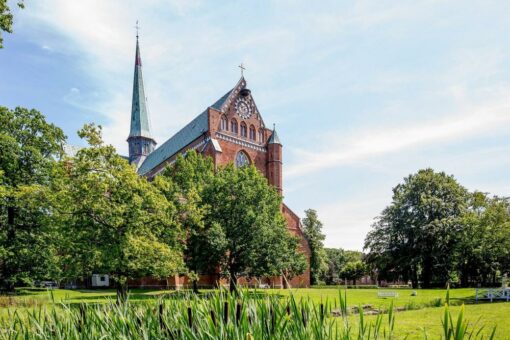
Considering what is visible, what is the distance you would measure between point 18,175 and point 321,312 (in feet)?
84.7

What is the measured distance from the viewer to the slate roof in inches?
1506

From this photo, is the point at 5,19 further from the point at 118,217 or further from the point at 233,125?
the point at 233,125

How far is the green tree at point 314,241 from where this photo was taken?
46272 millimetres

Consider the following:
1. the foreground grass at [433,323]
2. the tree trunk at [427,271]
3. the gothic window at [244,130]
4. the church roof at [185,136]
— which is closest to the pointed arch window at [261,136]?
the gothic window at [244,130]

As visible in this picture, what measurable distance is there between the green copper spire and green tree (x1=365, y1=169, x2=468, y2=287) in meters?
37.6

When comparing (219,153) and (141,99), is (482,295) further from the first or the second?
(141,99)

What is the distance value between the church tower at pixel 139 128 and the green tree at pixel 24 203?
31.7 meters

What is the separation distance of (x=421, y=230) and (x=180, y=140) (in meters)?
27.8

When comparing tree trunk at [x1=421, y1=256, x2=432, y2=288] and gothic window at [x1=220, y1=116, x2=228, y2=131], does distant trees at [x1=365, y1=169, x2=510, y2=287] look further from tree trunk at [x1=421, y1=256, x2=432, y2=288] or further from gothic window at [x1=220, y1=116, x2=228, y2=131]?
gothic window at [x1=220, y1=116, x2=228, y2=131]

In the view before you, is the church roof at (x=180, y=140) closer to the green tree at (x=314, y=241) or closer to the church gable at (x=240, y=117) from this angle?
the church gable at (x=240, y=117)

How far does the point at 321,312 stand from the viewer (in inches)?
79.0

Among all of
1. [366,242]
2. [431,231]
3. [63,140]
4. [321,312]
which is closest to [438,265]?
[431,231]

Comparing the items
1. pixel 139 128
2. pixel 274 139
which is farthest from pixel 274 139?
pixel 139 128

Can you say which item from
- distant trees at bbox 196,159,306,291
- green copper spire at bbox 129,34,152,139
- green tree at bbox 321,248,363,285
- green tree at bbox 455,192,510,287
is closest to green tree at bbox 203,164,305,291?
distant trees at bbox 196,159,306,291
